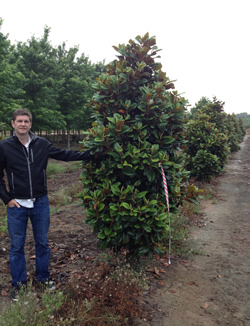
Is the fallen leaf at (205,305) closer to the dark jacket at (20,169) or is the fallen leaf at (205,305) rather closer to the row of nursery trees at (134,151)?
the row of nursery trees at (134,151)

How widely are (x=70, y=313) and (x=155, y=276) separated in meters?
1.65

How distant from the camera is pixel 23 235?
3545 mm

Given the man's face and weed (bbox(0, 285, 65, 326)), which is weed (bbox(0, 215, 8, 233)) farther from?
the man's face

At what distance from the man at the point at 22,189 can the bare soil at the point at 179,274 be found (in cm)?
60

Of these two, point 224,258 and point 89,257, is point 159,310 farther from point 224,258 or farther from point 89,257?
point 224,258

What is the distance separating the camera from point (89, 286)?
351cm

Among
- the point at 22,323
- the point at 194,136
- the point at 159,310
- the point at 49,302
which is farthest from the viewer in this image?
the point at 194,136

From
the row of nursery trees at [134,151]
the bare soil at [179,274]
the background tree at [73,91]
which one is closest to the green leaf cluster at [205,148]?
the bare soil at [179,274]

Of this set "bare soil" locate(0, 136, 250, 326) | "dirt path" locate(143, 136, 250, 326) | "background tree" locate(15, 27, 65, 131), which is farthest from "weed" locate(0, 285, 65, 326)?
"background tree" locate(15, 27, 65, 131)

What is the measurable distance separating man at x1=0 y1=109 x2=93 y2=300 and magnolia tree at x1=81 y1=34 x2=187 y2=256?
685mm

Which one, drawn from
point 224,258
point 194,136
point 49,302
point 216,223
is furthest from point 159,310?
point 194,136

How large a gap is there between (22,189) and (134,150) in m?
1.59

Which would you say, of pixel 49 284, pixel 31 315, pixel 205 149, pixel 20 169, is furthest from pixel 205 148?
pixel 31 315

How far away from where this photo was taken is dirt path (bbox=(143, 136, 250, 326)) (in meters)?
3.43
